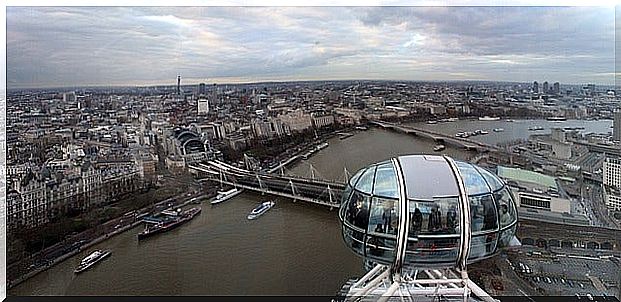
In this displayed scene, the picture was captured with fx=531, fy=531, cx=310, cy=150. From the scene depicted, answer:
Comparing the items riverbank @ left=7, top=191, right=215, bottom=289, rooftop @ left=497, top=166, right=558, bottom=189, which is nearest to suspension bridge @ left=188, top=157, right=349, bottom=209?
riverbank @ left=7, top=191, right=215, bottom=289

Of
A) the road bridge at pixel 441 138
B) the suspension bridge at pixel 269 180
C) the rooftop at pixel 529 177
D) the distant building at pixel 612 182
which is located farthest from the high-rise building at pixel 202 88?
the distant building at pixel 612 182

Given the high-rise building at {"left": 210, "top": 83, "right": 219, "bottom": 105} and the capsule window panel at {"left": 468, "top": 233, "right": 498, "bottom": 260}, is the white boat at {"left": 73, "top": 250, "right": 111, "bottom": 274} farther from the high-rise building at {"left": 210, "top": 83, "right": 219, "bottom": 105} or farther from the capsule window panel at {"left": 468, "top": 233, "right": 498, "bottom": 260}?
the capsule window panel at {"left": 468, "top": 233, "right": 498, "bottom": 260}

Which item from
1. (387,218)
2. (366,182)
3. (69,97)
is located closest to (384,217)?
(387,218)

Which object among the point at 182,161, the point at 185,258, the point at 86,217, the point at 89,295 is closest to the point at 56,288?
the point at 89,295

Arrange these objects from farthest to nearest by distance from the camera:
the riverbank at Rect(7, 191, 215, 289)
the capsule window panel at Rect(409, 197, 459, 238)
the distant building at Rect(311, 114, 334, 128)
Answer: the distant building at Rect(311, 114, 334, 128) → the riverbank at Rect(7, 191, 215, 289) → the capsule window panel at Rect(409, 197, 459, 238)

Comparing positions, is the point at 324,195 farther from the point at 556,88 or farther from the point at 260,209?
the point at 556,88

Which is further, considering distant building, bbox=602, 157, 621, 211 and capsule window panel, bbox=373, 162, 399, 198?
distant building, bbox=602, 157, 621, 211
